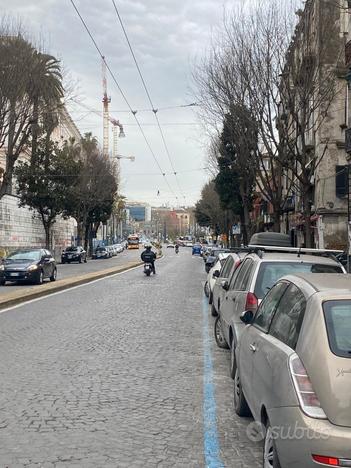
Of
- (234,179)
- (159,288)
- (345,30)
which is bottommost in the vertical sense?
(159,288)

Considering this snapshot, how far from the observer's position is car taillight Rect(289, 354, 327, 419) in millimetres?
3459

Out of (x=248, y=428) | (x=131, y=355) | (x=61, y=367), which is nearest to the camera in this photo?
(x=248, y=428)

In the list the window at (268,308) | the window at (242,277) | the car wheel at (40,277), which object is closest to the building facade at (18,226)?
the car wheel at (40,277)

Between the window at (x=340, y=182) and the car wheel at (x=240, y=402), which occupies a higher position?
the window at (x=340, y=182)

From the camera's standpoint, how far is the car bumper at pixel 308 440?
3338 millimetres

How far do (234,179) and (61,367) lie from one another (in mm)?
34875

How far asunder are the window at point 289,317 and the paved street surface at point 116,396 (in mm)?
1082

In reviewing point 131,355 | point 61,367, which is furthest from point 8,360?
point 131,355

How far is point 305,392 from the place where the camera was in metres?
3.55

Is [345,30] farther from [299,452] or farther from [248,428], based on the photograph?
[299,452]

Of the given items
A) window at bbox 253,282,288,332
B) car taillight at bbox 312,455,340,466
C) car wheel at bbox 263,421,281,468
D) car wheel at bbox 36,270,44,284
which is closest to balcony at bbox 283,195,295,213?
car wheel at bbox 36,270,44,284

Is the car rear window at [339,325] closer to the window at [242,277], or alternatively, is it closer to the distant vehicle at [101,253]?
the window at [242,277]

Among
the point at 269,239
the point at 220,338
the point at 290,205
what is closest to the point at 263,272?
the point at 220,338

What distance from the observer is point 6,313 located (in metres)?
14.2
